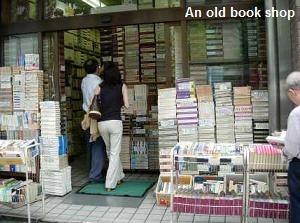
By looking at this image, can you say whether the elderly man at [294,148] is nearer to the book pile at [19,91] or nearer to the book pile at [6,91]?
the book pile at [19,91]

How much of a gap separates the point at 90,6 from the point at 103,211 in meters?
3.88

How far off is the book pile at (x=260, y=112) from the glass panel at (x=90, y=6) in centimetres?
237

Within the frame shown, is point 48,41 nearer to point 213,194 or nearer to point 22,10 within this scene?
point 22,10

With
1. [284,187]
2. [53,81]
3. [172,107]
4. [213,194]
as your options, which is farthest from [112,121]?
[284,187]

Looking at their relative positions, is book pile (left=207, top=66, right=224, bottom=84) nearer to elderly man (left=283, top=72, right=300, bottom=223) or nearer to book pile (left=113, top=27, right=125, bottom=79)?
book pile (left=113, top=27, right=125, bottom=79)

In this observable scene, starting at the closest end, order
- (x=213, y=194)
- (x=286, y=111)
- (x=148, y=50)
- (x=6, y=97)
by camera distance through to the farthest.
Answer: (x=213, y=194)
(x=286, y=111)
(x=6, y=97)
(x=148, y=50)

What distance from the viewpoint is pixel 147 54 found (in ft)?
28.8

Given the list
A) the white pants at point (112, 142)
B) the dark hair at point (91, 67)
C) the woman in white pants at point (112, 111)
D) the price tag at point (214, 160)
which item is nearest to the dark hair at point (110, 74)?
the woman in white pants at point (112, 111)

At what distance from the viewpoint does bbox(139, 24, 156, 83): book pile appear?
870 centimetres

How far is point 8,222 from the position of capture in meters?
6.00

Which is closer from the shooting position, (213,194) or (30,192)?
(213,194)

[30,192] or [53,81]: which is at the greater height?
[53,81]

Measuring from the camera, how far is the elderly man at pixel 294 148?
4227 millimetres

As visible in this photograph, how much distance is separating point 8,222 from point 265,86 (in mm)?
4331
